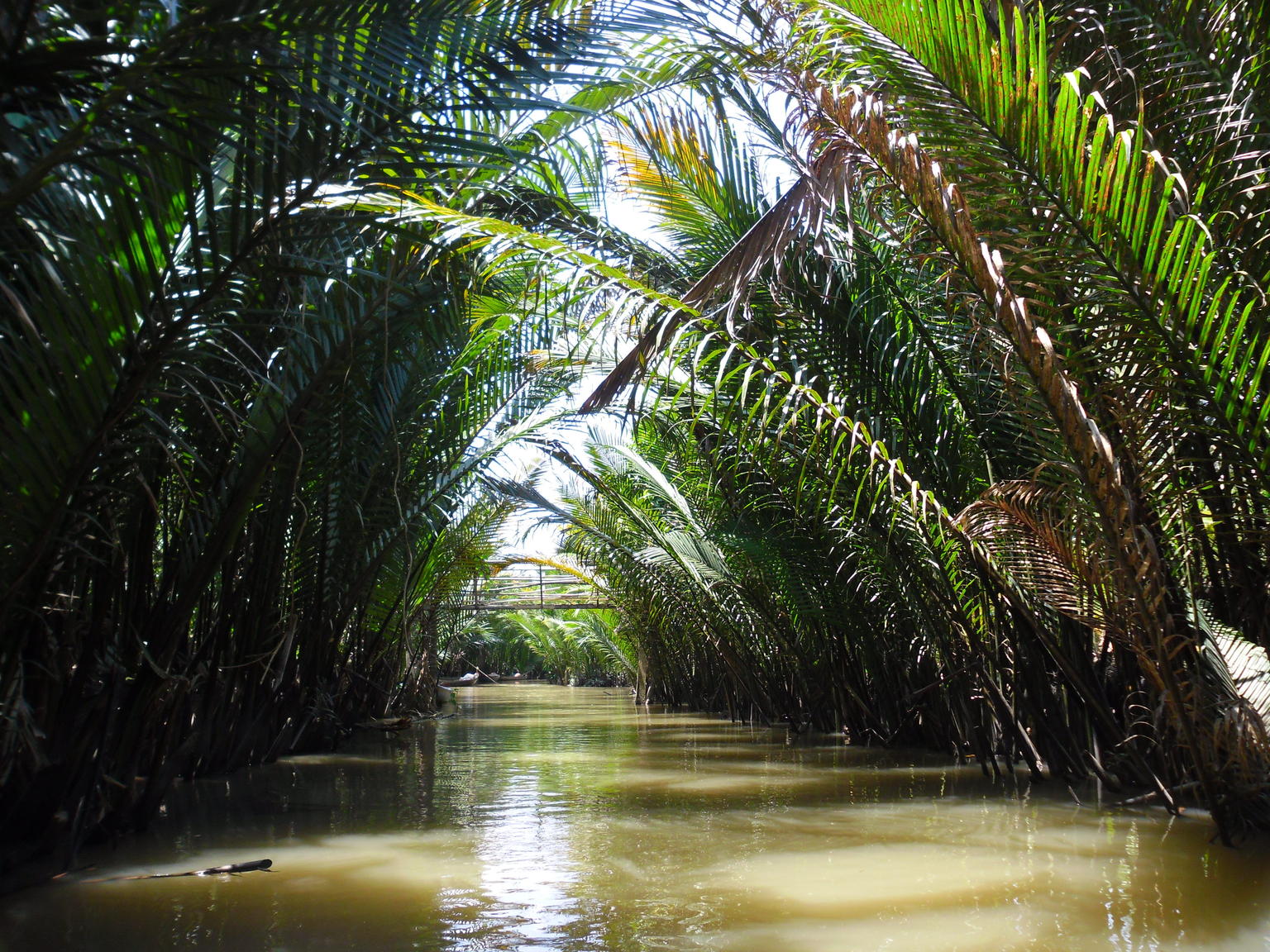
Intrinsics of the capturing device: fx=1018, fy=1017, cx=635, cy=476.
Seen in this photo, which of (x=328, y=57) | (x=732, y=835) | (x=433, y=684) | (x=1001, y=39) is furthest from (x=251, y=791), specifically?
(x=433, y=684)

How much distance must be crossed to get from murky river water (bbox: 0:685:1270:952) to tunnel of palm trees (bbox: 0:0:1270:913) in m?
0.40

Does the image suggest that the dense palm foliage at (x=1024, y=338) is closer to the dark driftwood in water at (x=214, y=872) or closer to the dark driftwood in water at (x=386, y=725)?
the dark driftwood in water at (x=214, y=872)

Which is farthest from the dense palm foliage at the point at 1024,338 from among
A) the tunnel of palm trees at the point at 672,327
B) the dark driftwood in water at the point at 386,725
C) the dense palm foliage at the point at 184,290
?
the dark driftwood in water at the point at 386,725

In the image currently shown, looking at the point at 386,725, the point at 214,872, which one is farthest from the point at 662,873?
Answer: the point at 386,725

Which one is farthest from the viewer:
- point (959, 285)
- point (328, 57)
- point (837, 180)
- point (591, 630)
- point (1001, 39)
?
point (591, 630)

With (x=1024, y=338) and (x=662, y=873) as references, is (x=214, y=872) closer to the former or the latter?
(x=662, y=873)

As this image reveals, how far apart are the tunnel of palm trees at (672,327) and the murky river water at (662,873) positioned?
403 mm

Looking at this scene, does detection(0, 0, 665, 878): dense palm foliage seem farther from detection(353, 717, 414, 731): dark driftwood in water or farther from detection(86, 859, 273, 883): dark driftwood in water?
detection(353, 717, 414, 731): dark driftwood in water

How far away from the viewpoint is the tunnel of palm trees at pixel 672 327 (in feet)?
8.71

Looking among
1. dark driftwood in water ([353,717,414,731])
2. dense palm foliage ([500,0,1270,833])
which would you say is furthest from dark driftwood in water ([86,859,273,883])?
dark driftwood in water ([353,717,414,731])

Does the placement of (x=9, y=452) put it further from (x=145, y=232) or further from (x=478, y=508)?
(x=478, y=508)

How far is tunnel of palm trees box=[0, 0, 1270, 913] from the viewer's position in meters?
2.66

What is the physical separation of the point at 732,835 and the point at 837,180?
279cm

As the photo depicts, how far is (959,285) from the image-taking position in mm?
4789
